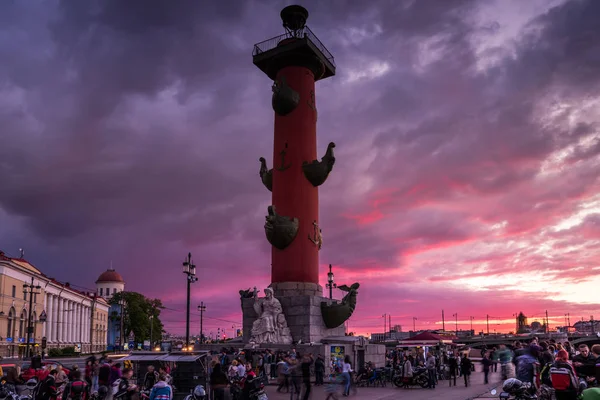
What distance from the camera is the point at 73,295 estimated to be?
94938 millimetres

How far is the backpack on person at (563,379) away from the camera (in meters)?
11.1

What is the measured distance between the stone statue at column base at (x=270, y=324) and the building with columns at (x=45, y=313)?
3101 centimetres

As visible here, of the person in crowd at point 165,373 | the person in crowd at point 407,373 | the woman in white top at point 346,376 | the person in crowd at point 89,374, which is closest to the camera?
the person in crowd at point 165,373

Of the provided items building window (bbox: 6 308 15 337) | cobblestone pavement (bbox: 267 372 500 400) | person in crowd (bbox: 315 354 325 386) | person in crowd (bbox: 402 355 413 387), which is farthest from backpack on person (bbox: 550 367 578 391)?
building window (bbox: 6 308 15 337)

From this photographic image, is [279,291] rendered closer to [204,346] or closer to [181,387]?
[204,346]

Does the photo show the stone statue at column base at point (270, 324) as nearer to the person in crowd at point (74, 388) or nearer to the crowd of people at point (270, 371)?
the crowd of people at point (270, 371)

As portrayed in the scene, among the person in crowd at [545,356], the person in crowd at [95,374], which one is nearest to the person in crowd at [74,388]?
the person in crowd at [95,374]

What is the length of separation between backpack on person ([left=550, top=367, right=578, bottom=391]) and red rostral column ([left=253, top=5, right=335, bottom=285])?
21493mm

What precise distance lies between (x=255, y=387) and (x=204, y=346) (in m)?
18.0

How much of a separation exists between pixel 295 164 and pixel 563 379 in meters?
23.8

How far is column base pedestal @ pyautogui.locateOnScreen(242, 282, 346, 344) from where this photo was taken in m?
30.4

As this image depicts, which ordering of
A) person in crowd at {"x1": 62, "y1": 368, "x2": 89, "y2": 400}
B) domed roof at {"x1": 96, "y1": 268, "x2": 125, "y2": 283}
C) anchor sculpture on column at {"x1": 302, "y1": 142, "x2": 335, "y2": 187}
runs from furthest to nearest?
1. domed roof at {"x1": 96, "y1": 268, "x2": 125, "y2": 283}
2. anchor sculpture on column at {"x1": 302, "y1": 142, "x2": 335, "y2": 187}
3. person in crowd at {"x1": 62, "y1": 368, "x2": 89, "y2": 400}

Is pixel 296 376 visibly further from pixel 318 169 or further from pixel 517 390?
pixel 318 169

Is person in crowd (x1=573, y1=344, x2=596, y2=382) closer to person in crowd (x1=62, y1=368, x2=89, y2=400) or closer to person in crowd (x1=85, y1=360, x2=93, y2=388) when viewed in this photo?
person in crowd (x1=62, y1=368, x2=89, y2=400)
